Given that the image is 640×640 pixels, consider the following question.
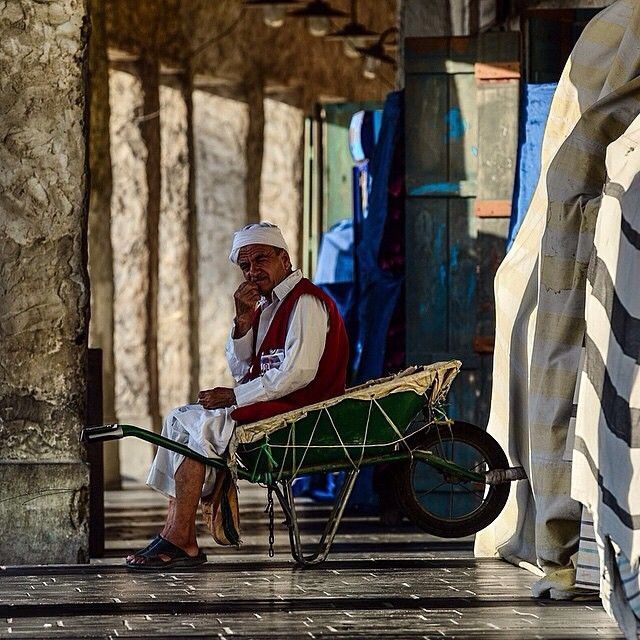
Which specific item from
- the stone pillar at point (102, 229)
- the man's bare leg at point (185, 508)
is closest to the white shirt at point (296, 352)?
the man's bare leg at point (185, 508)

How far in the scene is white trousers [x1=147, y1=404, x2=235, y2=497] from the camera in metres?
7.00

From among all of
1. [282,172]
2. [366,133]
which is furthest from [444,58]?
[282,172]

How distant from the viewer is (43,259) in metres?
7.52

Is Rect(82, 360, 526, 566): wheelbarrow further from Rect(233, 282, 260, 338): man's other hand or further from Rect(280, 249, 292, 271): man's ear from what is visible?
Rect(280, 249, 292, 271): man's ear

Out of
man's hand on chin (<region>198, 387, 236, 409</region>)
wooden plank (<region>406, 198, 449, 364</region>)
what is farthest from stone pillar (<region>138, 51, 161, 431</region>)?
man's hand on chin (<region>198, 387, 236, 409</region>)

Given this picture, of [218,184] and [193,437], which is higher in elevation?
[218,184]

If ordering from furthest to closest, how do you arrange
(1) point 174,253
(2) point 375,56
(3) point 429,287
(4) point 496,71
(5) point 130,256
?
1. (1) point 174,253
2. (5) point 130,256
3. (2) point 375,56
4. (3) point 429,287
5. (4) point 496,71

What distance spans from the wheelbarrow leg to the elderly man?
31cm

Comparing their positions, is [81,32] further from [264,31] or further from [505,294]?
[264,31]

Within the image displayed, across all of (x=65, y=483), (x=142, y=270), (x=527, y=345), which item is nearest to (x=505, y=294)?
(x=527, y=345)

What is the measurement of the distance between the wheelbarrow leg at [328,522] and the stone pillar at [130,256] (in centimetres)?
759

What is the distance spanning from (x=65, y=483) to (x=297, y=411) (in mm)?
1209

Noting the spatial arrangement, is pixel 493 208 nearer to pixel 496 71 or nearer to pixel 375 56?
pixel 496 71

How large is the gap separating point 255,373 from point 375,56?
7973 mm
